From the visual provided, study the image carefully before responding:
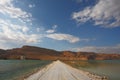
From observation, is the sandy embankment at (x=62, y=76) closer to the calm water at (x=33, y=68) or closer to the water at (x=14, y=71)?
the water at (x=14, y=71)

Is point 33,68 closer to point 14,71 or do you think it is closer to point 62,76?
point 14,71

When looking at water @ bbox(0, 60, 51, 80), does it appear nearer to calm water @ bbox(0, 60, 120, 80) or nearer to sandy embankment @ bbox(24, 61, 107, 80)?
calm water @ bbox(0, 60, 120, 80)

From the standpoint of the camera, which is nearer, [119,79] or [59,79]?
[59,79]

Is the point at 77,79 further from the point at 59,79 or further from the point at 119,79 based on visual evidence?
the point at 119,79

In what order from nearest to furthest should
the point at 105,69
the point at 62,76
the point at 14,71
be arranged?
the point at 62,76
the point at 14,71
the point at 105,69

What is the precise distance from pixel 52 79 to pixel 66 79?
198 cm

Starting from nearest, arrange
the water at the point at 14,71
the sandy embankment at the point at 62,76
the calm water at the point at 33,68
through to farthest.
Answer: the sandy embankment at the point at 62,76 < the water at the point at 14,71 < the calm water at the point at 33,68

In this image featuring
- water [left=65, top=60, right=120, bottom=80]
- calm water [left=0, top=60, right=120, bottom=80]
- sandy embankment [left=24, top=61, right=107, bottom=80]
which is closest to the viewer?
sandy embankment [left=24, top=61, right=107, bottom=80]

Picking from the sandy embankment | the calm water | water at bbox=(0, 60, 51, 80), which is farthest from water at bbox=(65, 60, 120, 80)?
water at bbox=(0, 60, 51, 80)

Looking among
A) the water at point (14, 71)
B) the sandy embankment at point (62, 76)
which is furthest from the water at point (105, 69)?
the water at point (14, 71)

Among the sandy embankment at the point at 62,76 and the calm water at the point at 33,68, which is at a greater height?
the calm water at the point at 33,68

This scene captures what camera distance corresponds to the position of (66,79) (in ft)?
91.2

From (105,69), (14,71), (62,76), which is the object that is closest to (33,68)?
(14,71)

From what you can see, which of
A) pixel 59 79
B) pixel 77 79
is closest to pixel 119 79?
pixel 77 79
